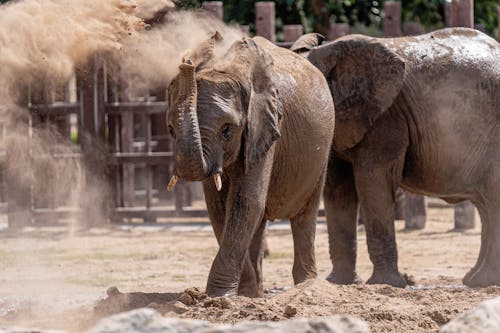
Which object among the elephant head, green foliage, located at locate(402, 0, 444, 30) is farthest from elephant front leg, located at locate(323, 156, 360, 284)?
green foliage, located at locate(402, 0, 444, 30)

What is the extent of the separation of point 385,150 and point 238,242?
2.57 meters

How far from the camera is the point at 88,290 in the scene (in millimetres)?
10141

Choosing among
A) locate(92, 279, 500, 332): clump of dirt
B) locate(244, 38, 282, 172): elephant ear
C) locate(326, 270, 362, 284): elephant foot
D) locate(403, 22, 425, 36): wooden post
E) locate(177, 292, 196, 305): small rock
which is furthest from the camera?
locate(403, 22, 425, 36): wooden post

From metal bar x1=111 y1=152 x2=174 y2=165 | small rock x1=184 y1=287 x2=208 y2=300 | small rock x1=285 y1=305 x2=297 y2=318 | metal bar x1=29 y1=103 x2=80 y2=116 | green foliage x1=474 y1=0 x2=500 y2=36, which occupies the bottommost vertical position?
small rock x1=285 y1=305 x2=297 y2=318

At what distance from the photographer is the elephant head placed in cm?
698

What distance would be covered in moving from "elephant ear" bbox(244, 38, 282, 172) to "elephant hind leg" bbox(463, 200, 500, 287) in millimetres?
2822

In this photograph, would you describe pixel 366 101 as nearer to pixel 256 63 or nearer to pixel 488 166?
pixel 488 166

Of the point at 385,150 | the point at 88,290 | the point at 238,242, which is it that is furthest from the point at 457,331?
the point at 88,290

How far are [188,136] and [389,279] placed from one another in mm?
3377

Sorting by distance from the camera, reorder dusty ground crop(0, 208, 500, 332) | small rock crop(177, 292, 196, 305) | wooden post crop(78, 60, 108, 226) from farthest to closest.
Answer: wooden post crop(78, 60, 108, 226) → small rock crop(177, 292, 196, 305) → dusty ground crop(0, 208, 500, 332)

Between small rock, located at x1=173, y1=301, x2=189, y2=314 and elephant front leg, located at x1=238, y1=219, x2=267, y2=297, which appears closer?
small rock, located at x1=173, y1=301, x2=189, y2=314

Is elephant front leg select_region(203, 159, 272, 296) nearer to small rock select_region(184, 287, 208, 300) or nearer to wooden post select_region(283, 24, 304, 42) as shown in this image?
small rock select_region(184, 287, 208, 300)

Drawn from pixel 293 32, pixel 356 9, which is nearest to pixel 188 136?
pixel 293 32

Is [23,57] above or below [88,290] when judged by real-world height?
above
